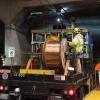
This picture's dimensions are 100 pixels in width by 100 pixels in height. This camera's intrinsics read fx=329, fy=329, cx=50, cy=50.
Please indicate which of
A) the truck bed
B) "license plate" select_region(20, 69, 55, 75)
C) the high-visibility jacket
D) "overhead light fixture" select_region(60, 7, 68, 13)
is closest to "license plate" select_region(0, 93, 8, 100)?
the truck bed

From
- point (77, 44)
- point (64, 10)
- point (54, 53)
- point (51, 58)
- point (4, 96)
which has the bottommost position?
point (4, 96)

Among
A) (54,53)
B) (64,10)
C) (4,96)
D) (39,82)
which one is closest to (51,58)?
(54,53)

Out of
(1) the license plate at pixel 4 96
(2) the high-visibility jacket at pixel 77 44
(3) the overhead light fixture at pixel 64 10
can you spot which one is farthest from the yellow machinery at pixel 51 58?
(3) the overhead light fixture at pixel 64 10

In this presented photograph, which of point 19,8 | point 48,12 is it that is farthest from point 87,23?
point 19,8

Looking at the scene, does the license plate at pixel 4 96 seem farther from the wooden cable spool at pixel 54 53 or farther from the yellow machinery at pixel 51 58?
the wooden cable spool at pixel 54 53

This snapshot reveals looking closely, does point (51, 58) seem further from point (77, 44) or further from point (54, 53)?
point (77, 44)

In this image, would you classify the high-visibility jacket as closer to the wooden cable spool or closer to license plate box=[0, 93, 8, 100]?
the wooden cable spool

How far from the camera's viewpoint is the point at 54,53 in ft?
38.0

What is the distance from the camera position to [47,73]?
11.4 m

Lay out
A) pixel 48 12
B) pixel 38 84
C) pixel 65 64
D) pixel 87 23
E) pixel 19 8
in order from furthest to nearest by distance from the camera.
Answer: pixel 87 23 → pixel 48 12 → pixel 19 8 → pixel 65 64 → pixel 38 84

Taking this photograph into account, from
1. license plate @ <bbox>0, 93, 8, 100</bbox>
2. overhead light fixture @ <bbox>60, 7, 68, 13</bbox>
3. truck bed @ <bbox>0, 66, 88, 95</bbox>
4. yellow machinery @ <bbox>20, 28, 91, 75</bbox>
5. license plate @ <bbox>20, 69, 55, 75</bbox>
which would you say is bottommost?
license plate @ <bbox>0, 93, 8, 100</bbox>

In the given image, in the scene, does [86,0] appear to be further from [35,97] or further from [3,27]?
[35,97]

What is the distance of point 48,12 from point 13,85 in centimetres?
1333

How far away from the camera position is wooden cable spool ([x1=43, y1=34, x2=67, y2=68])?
37.9ft
